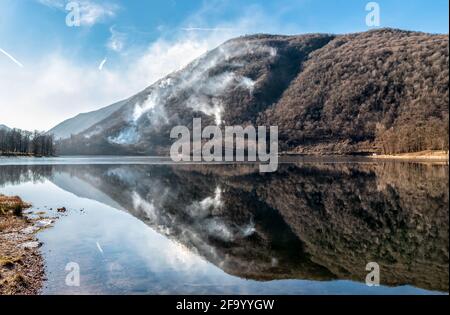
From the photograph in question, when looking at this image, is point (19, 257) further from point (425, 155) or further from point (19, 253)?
point (425, 155)

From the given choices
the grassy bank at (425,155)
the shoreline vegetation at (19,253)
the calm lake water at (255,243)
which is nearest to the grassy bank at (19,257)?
the shoreline vegetation at (19,253)

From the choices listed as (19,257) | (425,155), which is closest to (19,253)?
(19,257)

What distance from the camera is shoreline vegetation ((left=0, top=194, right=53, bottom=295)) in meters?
18.8

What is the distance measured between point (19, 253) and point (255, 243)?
50.5 ft

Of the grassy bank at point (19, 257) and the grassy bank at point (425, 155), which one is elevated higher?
the grassy bank at point (425, 155)

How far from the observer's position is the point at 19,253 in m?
24.8

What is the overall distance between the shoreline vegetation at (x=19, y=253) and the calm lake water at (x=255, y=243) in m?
0.77

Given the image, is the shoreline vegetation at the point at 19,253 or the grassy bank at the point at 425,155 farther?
the grassy bank at the point at 425,155

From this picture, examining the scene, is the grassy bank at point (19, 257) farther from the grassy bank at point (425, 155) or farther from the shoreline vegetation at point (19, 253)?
the grassy bank at point (425, 155)

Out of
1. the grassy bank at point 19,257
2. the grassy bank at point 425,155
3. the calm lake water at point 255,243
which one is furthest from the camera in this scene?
the grassy bank at point 425,155

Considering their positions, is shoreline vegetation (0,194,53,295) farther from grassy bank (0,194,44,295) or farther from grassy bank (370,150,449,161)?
grassy bank (370,150,449,161)

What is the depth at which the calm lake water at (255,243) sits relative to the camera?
64.5ft
